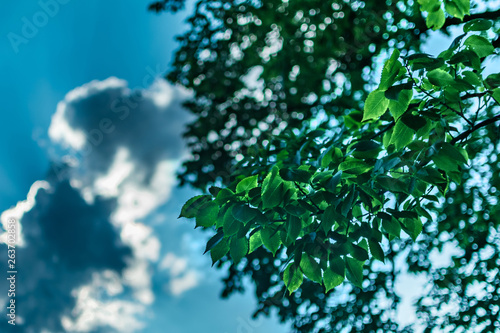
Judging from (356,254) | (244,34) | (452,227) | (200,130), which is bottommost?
(356,254)

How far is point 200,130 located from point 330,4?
4.60 metres

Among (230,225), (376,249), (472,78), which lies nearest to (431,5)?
(472,78)

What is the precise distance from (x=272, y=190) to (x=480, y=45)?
5.33 ft

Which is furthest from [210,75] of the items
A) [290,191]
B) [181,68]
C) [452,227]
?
[290,191]

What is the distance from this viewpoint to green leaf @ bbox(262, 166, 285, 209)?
2.39 meters

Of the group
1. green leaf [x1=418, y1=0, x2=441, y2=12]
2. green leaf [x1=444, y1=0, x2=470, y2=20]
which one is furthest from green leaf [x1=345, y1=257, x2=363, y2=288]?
green leaf [x1=418, y1=0, x2=441, y2=12]

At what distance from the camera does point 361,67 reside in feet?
31.5

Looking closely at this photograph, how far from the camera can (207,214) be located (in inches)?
99.7

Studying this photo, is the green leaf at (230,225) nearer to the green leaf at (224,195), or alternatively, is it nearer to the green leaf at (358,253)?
the green leaf at (224,195)

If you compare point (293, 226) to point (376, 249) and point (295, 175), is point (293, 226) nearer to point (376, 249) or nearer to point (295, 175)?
point (295, 175)

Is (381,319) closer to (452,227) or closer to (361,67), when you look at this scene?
(452,227)

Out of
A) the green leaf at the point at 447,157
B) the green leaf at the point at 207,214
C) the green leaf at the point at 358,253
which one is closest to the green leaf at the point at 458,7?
the green leaf at the point at 447,157

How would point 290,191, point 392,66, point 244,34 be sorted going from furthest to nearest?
point 244,34
point 290,191
point 392,66

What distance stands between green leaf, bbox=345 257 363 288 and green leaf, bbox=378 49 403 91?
3.55 feet
